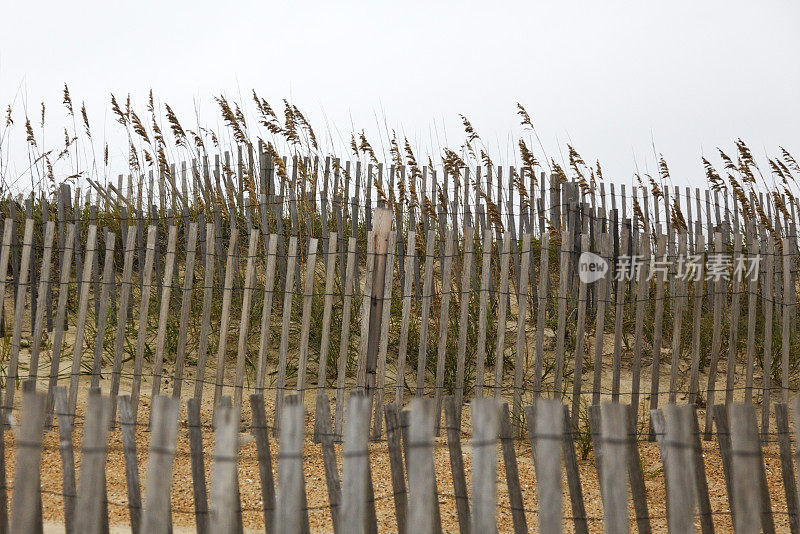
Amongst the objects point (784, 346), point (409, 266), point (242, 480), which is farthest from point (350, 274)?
point (784, 346)

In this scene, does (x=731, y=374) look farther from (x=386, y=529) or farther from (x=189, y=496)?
(x=189, y=496)

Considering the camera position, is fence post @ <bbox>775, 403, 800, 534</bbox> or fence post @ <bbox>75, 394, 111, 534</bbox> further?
fence post @ <bbox>775, 403, 800, 534</bbox>

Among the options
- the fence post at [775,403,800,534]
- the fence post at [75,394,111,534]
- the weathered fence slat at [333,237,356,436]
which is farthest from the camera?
the weathered fence slat at [333,237,356,436]

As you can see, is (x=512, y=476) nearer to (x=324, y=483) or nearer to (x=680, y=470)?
(x=680, y=470)

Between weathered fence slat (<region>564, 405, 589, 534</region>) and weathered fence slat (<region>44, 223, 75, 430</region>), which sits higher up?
weathered fence slat (<region>44, 223, 75, 430</region>)

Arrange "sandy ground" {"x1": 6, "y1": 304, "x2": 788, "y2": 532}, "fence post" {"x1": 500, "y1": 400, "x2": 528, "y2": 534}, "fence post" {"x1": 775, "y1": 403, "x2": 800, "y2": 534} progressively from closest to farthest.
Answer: "fence post" {"x1": 500, "y1": 400, "x2": 528, "y2": 534}, "fence post" {"x1": 775, "y1": 403, "x2": 800, "y2": 534}, "sandy ground" {"x1": 6, "y1": 304, "x2": 788, "y2": 532}

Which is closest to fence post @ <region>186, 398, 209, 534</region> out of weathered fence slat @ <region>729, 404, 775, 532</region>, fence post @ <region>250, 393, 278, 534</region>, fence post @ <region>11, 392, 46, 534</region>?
fence post @ <region>250, 393, 278, 534</region>

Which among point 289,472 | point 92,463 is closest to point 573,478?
point 289,472

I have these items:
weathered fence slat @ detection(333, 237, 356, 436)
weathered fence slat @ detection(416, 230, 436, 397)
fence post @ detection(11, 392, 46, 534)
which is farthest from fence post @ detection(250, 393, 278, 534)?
weathered fence slat @ detection(416, 230, 436, 397)

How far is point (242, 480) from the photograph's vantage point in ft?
12.0

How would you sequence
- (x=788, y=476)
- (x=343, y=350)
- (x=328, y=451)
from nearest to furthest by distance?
1. (x=328, y=451)
2. (x=788, y=476)
3. (x=343, y=350)

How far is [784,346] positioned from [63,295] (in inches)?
159

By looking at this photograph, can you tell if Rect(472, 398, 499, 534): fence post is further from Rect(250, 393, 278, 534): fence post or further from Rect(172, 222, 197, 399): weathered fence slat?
Rect(172, 222, 197, 399): weathered fence slat

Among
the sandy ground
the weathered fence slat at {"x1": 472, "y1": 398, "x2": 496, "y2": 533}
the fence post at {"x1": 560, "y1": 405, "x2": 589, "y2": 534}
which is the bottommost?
the sandy ground
